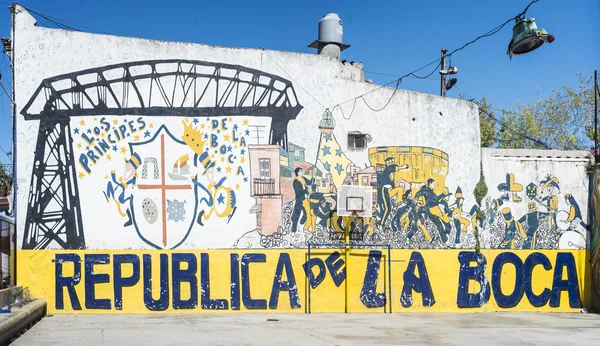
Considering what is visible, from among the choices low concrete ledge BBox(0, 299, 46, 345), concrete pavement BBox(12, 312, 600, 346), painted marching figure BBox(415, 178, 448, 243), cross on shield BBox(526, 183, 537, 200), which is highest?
cross on shield BBox(526, 183, 537, 200)

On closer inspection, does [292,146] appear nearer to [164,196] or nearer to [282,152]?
[282,152]

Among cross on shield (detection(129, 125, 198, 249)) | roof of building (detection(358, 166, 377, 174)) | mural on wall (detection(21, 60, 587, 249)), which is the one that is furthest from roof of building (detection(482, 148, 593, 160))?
cross on shield (detection(129, 125, 198, 249))

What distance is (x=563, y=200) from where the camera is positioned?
21.7 metres

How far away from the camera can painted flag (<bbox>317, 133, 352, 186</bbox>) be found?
2009 cm

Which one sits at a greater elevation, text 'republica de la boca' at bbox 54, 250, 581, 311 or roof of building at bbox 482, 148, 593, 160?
roof of building at bbox 482, 148, 593, 160

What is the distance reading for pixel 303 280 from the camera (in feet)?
64.6

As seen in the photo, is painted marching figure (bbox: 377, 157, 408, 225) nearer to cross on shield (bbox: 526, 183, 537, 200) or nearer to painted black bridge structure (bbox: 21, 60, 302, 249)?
painted black bridge structure (bbox: 21, 60, 302, 249)

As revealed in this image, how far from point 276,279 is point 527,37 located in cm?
898

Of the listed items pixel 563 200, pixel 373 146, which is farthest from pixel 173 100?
pixel 563 200

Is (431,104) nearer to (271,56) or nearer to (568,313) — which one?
(271,56)

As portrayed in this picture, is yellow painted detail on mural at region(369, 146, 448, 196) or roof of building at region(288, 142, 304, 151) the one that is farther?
yellow painted detail on mural at region(369, 146, 448, 196)

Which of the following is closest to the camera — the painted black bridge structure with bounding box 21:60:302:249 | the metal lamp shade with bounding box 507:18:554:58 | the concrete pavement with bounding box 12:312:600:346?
the concrete pavement with bounding box 12:312:600:346

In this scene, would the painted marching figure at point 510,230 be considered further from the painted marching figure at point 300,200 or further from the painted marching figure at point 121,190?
the painted marching figure at point 121,190

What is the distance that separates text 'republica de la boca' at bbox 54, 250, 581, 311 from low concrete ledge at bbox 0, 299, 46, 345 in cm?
143
